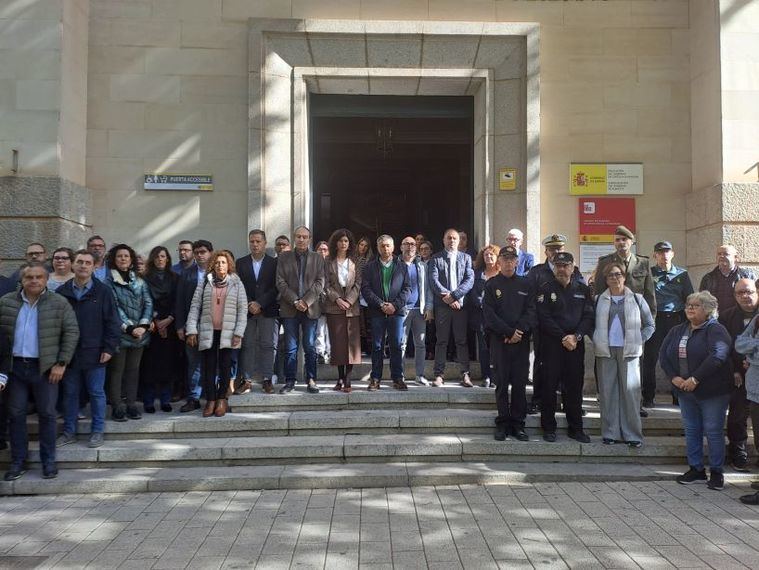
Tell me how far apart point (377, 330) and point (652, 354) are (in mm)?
3193

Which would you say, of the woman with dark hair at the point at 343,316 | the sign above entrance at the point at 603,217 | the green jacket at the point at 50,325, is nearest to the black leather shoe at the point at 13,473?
the green jacket at the point at 50,325

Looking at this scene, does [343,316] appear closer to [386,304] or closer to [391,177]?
[386,304]

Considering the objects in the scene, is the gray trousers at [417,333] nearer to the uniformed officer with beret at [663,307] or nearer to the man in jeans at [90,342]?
the uniformed officer with beret at [663,307]

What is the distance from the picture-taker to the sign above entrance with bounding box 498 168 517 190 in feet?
28.8

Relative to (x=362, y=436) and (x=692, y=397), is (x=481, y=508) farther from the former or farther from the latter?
(x=692, y=397)

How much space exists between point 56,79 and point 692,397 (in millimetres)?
8129

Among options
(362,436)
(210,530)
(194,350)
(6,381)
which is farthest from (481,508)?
(6,381)

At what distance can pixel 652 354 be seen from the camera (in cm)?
716

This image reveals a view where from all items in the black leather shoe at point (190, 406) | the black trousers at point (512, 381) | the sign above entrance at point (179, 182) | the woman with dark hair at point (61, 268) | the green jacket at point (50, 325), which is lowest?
the black leather shoe at point (190, 406)

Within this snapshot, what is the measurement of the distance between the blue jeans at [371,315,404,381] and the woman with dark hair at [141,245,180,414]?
2.34 metres

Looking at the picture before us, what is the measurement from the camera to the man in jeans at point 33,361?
5.70 metres

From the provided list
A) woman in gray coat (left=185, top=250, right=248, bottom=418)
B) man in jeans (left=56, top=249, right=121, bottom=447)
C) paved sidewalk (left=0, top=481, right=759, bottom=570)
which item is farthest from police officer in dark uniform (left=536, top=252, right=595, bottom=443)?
man in jeans (left=56, top=249, right=121, bottom=447)

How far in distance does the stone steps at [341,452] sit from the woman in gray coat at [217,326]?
66cm

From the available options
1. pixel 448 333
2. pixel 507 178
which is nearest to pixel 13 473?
pixel 448 333
